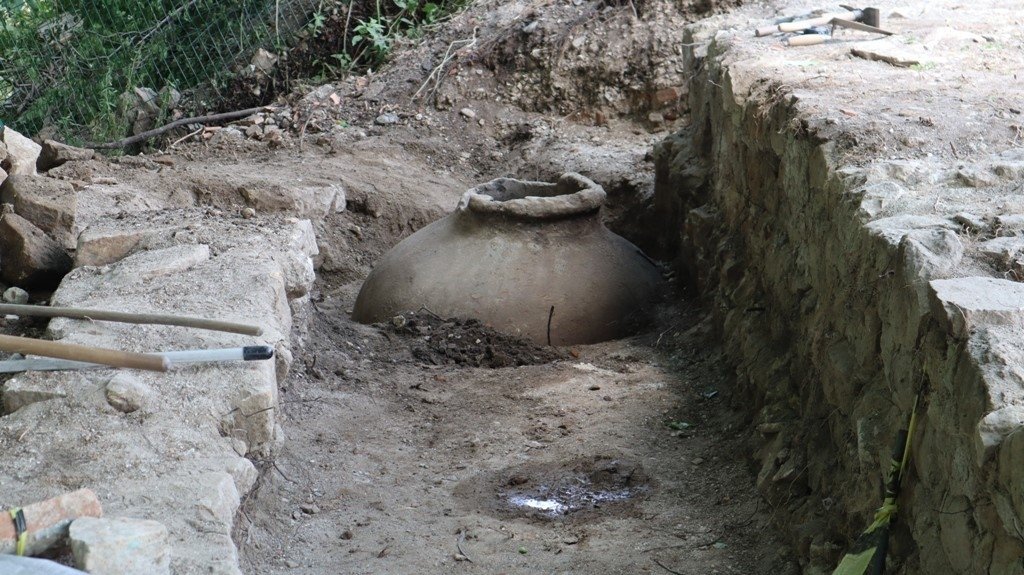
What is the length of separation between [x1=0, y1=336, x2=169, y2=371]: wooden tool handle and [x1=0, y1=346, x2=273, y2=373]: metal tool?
0.12ft

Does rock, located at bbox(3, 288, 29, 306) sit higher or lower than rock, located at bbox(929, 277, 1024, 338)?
lower

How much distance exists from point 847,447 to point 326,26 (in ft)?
23.3

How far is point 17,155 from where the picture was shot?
17.4ft

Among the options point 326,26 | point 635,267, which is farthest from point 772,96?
point 326,26

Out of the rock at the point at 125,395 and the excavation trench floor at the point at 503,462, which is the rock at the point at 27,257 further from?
the rock at the point at 125,395

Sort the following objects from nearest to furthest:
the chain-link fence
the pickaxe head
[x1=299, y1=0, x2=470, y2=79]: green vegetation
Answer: the pickaxe head, [x1=299, y1=0, x2=470, y2=79]: green vegetation, the chain-link fence

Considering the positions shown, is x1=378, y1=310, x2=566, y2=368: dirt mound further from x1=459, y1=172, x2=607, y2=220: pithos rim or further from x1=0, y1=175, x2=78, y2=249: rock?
x1=0, y1=175, x2=78, y2=249: rock

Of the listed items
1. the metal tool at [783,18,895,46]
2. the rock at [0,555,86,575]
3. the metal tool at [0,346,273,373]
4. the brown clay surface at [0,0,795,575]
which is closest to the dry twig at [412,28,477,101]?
the brown clay surface at [0,0,795,575]

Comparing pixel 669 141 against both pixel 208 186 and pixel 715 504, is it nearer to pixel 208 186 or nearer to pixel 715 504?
pixel 208 186

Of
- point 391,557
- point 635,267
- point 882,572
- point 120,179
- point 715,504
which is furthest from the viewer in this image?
point 120,179

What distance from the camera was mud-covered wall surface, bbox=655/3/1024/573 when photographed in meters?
2.12

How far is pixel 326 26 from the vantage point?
9.03 metres

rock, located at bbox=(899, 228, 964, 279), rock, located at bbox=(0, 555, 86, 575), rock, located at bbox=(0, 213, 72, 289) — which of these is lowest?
rock, located at bbox=(0, 213, 72, 289)

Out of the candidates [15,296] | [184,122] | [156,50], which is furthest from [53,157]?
[156,50]
